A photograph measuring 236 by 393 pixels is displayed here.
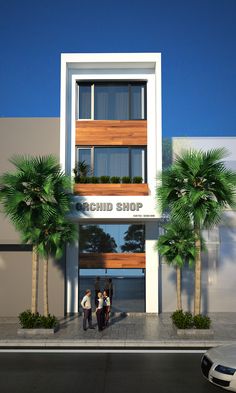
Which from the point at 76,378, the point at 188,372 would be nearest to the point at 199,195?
the point at 188,372

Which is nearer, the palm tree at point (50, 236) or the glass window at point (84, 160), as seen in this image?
the palm tree at point (50, 236)

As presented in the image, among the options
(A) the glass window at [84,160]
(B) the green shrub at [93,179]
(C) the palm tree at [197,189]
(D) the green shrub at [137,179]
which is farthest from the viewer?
(A) the glass window at [84,160]

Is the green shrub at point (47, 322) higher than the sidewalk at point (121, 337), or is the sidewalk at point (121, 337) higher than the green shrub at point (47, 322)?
the green shrub at point (47, 322)

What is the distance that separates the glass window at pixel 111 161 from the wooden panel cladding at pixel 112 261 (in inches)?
168

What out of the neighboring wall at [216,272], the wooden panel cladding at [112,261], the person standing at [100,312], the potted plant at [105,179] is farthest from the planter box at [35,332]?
the potted plant at [105,179]

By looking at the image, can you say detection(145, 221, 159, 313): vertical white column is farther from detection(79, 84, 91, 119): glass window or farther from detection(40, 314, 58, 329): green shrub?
detection(79, 84, 91, 119): glass window

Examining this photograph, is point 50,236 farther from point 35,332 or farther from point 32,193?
point 35,332

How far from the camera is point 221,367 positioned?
31.1 feet

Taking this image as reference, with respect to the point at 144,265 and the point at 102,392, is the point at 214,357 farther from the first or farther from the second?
the point at 144,265

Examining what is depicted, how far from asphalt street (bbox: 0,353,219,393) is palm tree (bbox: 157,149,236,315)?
4288 mm

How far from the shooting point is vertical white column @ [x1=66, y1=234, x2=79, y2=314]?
2038 centimetres

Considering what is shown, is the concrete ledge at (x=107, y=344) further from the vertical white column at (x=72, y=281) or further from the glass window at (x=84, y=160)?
the glass window at (x=84, y=160)

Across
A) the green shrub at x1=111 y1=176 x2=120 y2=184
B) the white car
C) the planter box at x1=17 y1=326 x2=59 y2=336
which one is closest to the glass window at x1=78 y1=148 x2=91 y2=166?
the green shrub at x1=111 y1=176 x2=120 y2=184

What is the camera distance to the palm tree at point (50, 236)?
16153 mm
